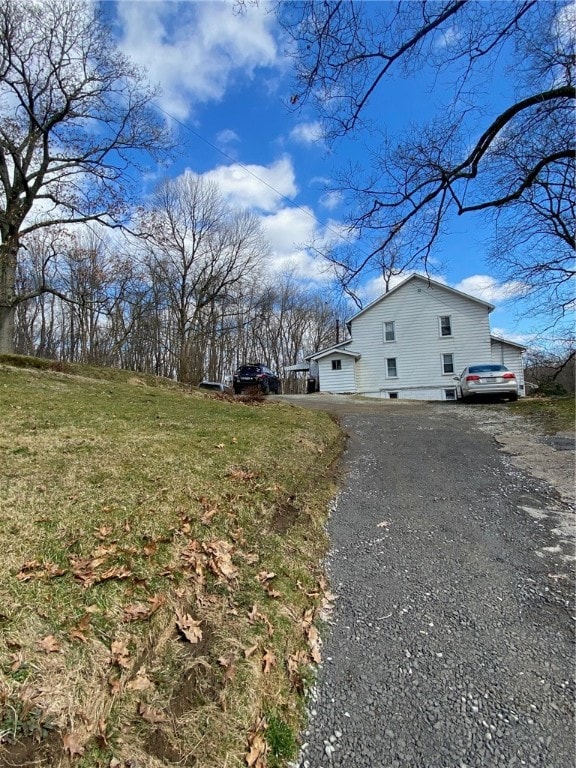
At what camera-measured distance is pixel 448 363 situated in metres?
21.5

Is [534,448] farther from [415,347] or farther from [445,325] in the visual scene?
[445,325]

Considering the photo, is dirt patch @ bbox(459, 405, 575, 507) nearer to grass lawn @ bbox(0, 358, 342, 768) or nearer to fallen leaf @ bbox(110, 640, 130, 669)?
grass lawn @ bbox(0, 358, 342, 768)

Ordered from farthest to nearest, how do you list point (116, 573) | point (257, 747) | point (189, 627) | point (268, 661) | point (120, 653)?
point (116, 573) < point (189, 627) < point (268, 661) < point (120, 653) < point (257, 747)

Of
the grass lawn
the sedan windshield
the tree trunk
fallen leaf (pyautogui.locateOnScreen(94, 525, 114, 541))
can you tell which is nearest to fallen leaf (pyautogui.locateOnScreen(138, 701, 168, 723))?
the grass lawn

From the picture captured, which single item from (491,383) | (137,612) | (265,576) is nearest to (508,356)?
(491,383)

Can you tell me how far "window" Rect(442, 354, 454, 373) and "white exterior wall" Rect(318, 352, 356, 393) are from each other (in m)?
5.02

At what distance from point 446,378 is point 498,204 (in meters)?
15.7

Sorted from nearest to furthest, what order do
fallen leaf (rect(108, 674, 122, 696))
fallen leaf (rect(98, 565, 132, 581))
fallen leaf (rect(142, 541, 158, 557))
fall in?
fallen leaf (rect(108, 674, 122, 696)) < fallen leaf (rect(98, 565, 132, 581)) < fallen leaf (rect(142, 541, 158, 557))

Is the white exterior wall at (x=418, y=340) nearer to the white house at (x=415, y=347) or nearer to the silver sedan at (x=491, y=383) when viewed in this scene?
the white house at (x=415, y=347)

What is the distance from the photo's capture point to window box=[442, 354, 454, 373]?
2150 cm

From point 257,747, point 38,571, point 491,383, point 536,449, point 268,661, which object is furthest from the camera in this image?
point 491,383

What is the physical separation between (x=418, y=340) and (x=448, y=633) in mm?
21091

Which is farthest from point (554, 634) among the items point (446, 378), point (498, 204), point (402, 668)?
point (446, 378)

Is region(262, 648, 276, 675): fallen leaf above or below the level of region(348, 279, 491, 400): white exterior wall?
below
